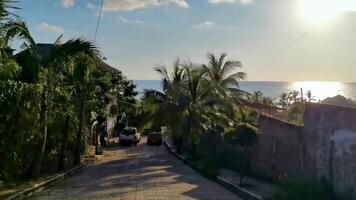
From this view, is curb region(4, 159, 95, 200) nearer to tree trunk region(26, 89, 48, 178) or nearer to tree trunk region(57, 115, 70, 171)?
tree trunk region(57, 115, 70, 171)

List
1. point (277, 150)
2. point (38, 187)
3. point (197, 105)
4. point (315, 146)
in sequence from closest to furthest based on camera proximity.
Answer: point (315, 146) < point (38, 187) < point (277, 150) < point (197, 105)

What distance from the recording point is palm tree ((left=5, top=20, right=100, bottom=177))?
16.2 meters

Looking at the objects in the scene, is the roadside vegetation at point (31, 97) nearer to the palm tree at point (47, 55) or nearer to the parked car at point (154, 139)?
the palm tree at point (47, 55)

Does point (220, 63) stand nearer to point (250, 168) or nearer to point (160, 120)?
point (160, 120)

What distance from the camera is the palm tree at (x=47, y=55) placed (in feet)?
53.3

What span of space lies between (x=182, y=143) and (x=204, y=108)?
622 centimetres

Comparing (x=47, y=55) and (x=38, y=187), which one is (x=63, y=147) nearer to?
(x=38, y=187)

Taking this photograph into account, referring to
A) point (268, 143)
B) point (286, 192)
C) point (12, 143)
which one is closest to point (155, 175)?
point (268, 143)

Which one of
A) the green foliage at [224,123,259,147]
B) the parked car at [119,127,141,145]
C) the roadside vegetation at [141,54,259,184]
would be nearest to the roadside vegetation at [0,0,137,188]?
the green foliage at [224,123,259,147]

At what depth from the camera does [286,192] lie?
1230cm

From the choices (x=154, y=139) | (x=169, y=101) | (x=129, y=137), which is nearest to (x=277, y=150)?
(x=169, y=101)

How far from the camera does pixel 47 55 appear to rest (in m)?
16.7

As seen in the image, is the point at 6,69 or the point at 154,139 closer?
the point at 6,69

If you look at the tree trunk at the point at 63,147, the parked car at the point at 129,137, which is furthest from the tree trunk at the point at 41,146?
the parked car at the point at 129,137
